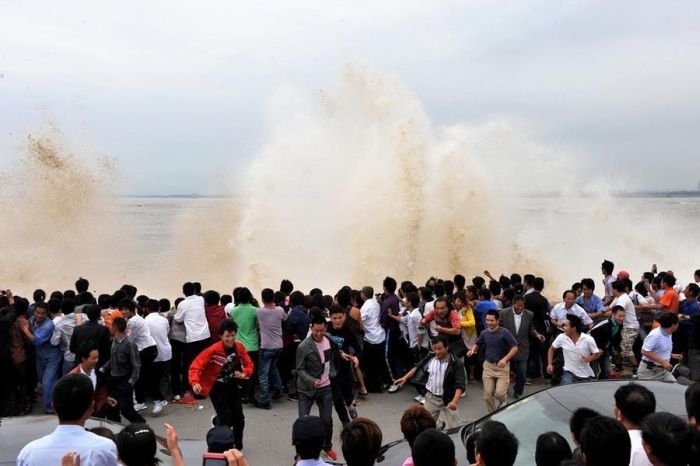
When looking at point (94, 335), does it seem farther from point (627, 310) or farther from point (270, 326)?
point (627, 310)

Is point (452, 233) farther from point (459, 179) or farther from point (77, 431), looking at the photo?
point (77, 431)

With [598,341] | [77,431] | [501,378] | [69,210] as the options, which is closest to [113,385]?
[77,431]

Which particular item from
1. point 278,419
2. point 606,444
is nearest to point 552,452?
point 606,444

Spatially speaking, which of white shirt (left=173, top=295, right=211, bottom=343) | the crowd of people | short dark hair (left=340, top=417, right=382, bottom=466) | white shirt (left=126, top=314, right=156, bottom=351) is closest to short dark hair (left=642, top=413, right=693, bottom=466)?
short dark hair (left=340, top=417, right=382, bottom=466)

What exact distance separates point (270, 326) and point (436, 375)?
2535 mm

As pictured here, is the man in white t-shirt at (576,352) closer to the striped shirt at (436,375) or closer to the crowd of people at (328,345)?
the crowd of people at (328,345)

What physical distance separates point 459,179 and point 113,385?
14516 mm

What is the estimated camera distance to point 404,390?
7840mm

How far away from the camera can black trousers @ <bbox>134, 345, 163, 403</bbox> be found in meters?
6.83

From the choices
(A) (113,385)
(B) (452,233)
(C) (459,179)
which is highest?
(C) (459,179)

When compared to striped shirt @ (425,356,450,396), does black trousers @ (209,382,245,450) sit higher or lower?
lower

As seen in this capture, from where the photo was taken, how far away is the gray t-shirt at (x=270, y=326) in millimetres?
7043

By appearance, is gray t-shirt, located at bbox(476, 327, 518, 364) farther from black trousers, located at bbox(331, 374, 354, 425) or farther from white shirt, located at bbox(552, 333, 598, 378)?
black trousers, located at bbox(331, 374, 354, 425)

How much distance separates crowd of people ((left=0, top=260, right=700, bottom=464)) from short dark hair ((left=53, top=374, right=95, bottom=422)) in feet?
7.74
